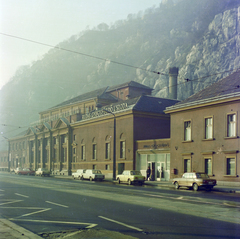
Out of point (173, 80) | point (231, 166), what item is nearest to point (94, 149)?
point (173, 80)

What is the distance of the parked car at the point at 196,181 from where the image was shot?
85.6 ft

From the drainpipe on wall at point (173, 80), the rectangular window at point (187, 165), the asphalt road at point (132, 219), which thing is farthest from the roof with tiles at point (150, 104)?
the asphalt road at point (132, 219)

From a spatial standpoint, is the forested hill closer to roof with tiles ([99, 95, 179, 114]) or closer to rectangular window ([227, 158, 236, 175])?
roof with tiles ([99, 95, 179, 114])

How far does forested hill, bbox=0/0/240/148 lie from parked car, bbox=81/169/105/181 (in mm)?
79242

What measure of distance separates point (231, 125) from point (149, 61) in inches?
5272

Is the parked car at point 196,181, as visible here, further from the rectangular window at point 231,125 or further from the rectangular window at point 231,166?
the rectangular window at point 231,125

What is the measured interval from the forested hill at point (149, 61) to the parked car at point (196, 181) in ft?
300

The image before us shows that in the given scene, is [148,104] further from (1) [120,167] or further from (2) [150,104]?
(1) [120,167]

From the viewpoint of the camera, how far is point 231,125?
31016mm

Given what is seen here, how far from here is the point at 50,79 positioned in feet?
582

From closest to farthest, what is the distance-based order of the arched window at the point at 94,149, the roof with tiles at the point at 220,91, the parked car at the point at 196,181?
the parked car at the point at 196,181 → the roof with tiles at the point at 220,91 → the arched window at the point at 94,149

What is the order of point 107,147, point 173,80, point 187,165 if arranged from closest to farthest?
point 187,165 → point 107,147 → point 173,80

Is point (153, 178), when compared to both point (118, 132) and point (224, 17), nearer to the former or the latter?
point (118, 132)

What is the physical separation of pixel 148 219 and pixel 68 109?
2807 inches
